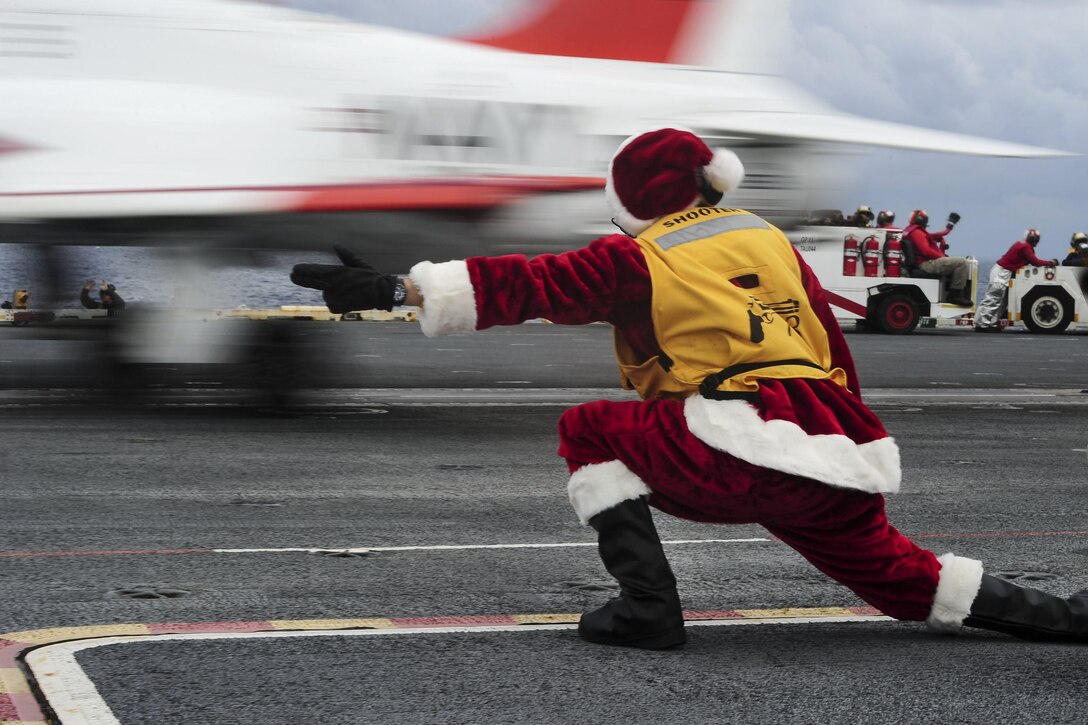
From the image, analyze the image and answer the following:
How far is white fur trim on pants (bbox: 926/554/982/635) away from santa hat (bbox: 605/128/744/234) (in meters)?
1.26

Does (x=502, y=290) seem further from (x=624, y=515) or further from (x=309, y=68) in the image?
(x=309, y=68)

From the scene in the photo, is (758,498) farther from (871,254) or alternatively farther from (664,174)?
(871,254)

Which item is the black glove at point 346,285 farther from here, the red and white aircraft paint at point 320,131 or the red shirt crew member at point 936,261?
the red shirt crew member at point 936,261

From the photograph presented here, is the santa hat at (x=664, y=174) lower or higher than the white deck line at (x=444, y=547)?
higher

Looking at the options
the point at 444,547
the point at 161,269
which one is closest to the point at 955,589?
the point at 444,547

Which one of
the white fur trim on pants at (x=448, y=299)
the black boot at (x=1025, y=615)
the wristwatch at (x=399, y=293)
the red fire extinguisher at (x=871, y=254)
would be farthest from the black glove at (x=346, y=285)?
the red fire extinguisher at (x=871, y=254)

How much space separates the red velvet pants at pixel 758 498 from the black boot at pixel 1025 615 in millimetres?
151

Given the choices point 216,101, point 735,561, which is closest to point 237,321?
point 216,101

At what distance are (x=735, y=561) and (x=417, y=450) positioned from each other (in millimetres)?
3692

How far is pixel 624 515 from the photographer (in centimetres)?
388

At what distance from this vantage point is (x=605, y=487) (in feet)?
12.8

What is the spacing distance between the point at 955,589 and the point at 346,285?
189 cm

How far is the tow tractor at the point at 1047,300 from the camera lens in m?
27.0

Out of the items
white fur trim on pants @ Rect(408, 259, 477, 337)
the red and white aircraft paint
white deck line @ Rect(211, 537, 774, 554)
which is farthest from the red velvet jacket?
the red and white aircraft paint
